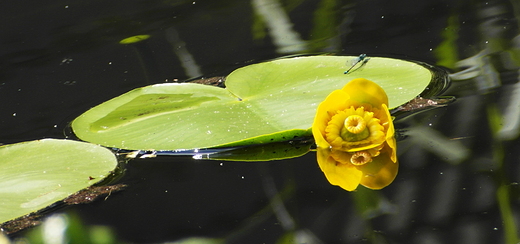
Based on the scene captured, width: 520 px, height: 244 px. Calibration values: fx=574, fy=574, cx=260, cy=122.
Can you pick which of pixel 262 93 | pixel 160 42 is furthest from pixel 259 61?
pixel 160 42

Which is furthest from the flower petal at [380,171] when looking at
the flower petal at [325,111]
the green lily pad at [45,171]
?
the green lily pad at [45,171]

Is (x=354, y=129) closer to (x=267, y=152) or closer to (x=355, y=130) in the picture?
(x=355, y=130)

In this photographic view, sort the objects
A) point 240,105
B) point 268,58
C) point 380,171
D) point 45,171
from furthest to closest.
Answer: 1. point 268,58
2. point 240,105
3. point 45,171
4. point 380,171

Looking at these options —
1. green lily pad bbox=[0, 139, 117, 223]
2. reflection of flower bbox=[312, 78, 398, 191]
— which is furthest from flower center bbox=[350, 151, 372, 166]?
green lily pad bbox=[0, 139, 117, 223]

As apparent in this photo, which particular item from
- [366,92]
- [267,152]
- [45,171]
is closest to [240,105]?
[267,152]

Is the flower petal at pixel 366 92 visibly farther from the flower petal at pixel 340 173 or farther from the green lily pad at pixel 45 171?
the green lily pad at pixel 45 171

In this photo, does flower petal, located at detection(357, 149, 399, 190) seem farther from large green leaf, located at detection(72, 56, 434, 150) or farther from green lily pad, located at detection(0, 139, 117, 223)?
green lily pad, located at detection(0, 139, 117, 223)

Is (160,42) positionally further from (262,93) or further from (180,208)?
(180,208)
